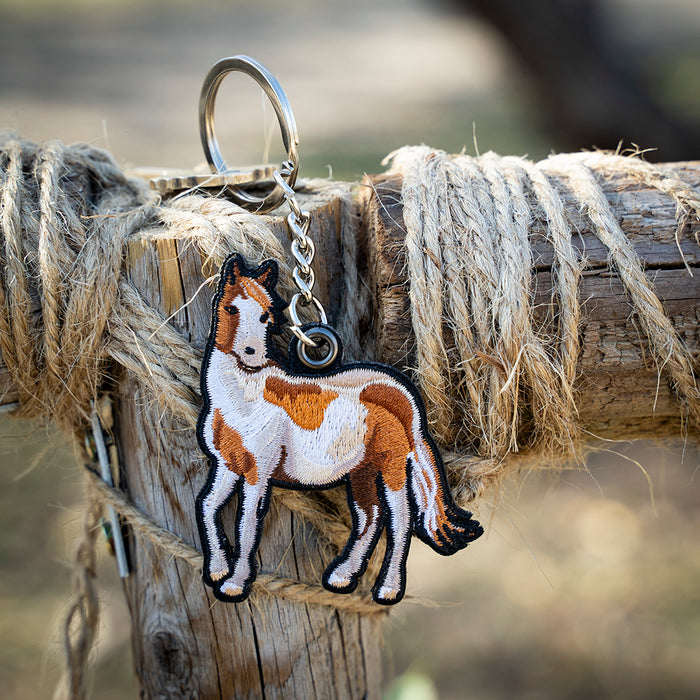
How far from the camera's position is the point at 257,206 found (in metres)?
0.95

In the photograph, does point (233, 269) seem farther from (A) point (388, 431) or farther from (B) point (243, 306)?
(A) point (388, 431)

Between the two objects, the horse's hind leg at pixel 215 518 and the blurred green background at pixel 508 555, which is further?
the blurred green background at pixel 508 555

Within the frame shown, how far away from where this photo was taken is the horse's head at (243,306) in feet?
2.60

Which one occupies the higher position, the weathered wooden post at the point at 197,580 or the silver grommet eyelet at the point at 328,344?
the silver grommet eyelet at the point at 328,344

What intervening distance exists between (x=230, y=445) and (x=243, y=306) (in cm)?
17

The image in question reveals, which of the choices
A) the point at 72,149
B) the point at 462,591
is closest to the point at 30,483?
the point at 462,591

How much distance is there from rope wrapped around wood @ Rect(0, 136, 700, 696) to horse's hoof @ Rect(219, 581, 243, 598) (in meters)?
0.06

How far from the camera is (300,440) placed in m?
0.80

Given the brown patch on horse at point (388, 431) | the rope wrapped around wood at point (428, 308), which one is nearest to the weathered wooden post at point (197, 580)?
the rope wrapped around wood at point (428, 308)

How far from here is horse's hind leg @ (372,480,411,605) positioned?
2.64ft

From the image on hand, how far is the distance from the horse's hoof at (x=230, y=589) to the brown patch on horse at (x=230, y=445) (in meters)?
0.15

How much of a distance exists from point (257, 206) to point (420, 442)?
408mm

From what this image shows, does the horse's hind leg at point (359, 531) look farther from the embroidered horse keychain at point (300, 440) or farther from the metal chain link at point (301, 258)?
the metal chain link at point (301, 258)

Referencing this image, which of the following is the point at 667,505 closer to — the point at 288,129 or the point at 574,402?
the point at 574,402
